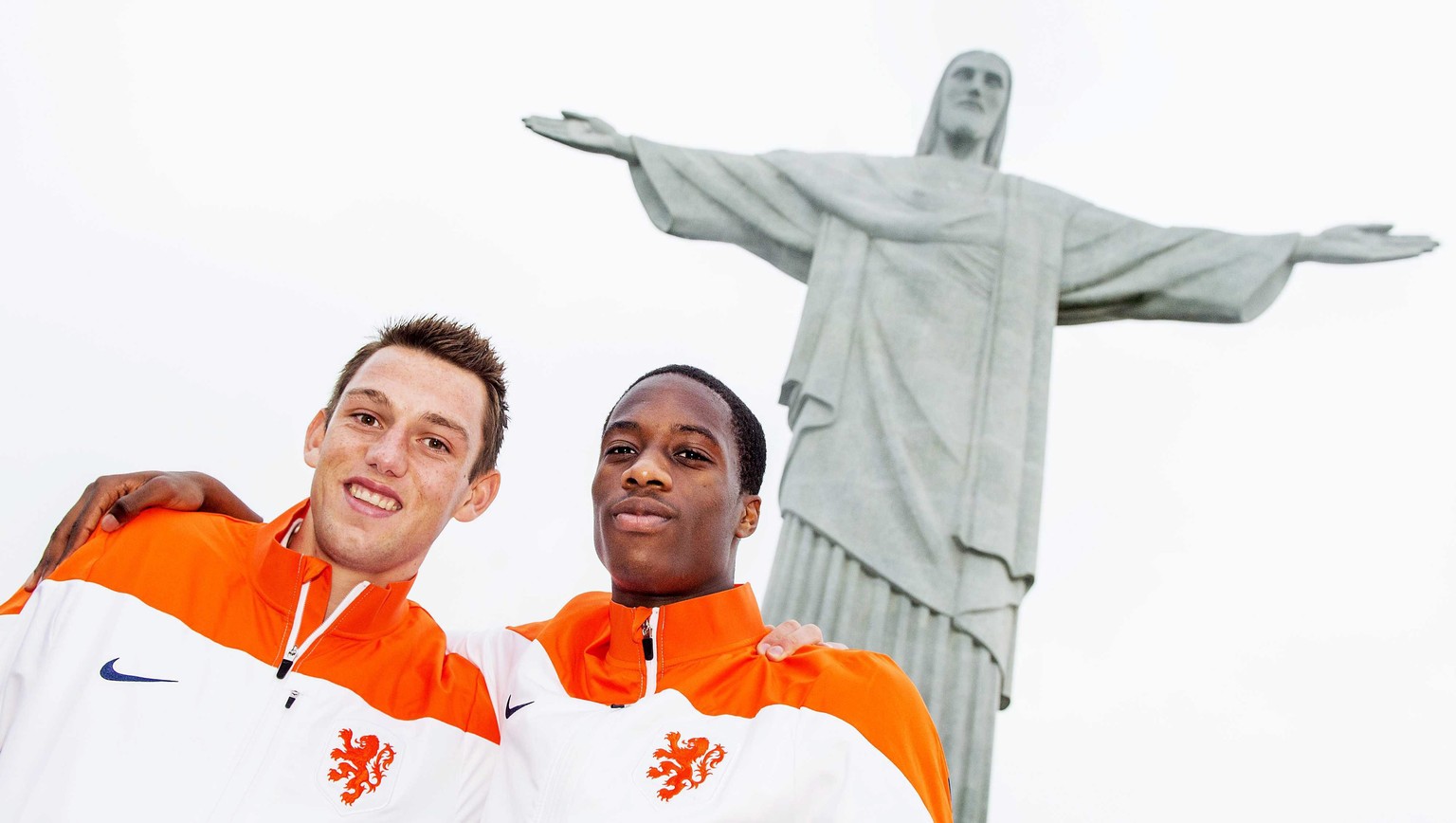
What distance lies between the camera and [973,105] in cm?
587

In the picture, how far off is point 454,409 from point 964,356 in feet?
10.0

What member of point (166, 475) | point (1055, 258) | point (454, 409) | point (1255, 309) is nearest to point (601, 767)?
point (454, 409)

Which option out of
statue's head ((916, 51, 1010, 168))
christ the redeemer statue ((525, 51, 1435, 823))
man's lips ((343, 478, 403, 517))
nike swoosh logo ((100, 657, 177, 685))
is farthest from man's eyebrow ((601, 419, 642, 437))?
statue's head ((916, 51, 1010, 168))

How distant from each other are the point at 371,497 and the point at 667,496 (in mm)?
532

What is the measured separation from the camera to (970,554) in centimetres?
461

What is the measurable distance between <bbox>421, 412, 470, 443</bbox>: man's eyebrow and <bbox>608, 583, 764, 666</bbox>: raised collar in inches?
19.2

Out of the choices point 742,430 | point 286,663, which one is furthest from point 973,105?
point 286,663

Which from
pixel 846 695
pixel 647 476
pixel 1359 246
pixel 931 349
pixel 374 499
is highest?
pixel 1359 246

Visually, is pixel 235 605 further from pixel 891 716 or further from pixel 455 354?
pixel 891 716

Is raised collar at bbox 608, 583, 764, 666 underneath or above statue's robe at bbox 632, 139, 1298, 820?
underneath

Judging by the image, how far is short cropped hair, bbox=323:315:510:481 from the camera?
246 cm

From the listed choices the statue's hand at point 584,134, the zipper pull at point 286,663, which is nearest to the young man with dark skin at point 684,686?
the zipper pull at point 286,663

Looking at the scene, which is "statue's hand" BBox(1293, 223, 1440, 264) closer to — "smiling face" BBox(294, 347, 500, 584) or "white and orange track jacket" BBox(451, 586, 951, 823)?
"white and orange track jacket" BBox(451, 586, 951, 823)

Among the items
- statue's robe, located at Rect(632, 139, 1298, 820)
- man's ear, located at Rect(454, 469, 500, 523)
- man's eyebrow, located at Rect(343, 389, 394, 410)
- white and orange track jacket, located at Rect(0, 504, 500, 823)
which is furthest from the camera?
statue's robe, located at Rect(632, 139, 1298, 820)
